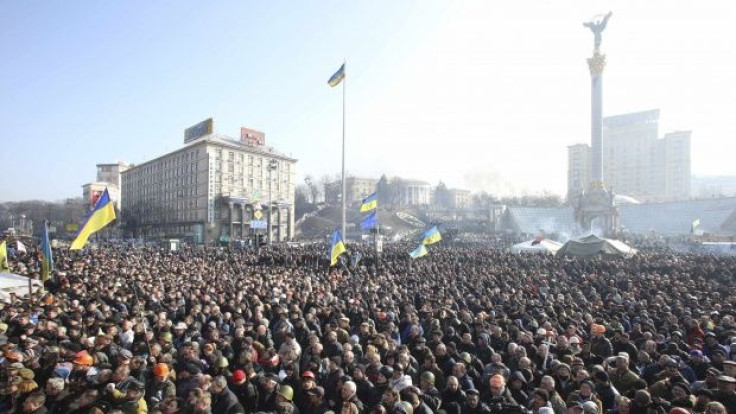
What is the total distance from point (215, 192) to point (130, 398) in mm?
67808

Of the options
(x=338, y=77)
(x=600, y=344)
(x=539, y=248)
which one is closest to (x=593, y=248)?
(x=539, y=248)

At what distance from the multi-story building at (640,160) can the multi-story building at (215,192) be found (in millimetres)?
83602

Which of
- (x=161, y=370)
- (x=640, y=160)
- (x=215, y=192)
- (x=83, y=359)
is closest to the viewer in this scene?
(x=161, y=370)

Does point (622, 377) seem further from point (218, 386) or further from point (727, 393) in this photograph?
point (218, 386)

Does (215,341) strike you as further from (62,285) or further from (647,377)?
(62,285)

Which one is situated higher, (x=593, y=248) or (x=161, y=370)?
(x=593, y=248)

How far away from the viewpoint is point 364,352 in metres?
8.79

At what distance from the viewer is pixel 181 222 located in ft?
245

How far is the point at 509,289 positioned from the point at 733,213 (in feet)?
229

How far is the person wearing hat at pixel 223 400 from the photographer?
5793 millimetres

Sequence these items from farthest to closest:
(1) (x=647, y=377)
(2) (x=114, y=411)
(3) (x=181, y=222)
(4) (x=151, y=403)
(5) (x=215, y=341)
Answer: (3) (x=181, y=222)
(5) (x=215, y=341)
(1) (x=647, y=377)
(4) (x=151, y=403)
(2) (x=114, y=411)

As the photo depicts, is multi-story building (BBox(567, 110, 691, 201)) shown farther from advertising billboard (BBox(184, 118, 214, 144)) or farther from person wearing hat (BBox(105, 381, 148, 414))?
person wearing hat (BBox(105, 381, 148, 414))

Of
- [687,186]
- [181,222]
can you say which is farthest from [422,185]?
[181,222]

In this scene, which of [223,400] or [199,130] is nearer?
[223,400]
